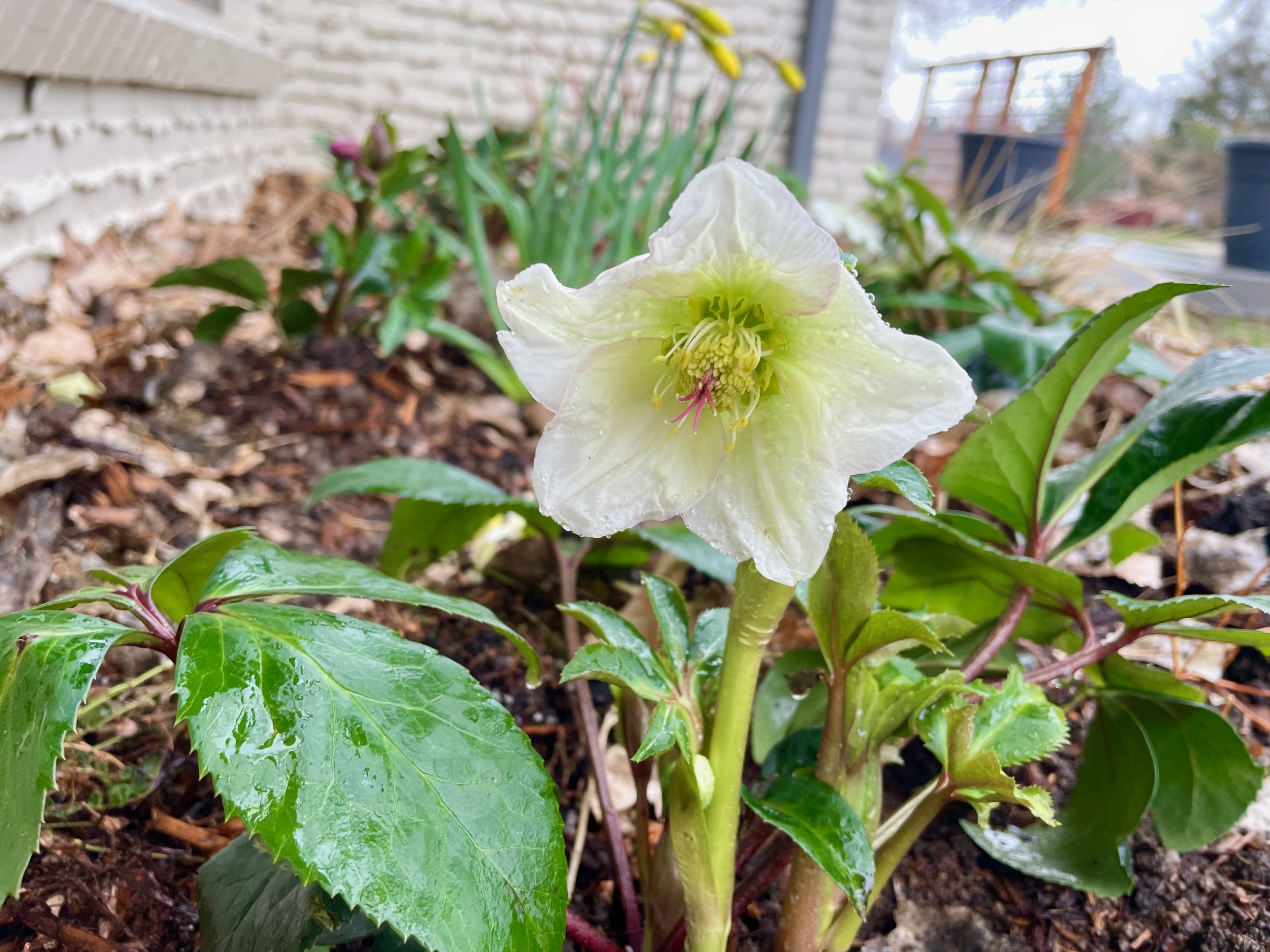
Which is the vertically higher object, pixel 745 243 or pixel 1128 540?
pixel 745 243

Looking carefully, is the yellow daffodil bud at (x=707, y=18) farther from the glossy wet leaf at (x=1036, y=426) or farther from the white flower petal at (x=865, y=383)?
the white flower petal at (x=865, y=383)

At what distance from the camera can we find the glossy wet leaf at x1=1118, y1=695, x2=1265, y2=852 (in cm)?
59

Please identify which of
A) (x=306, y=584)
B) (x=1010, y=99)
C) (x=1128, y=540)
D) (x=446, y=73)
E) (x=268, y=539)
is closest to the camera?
(x=306, y=584)

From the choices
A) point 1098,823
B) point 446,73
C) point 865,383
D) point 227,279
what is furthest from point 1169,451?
point 446,73

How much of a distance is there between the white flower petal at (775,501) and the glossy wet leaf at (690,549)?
1.06 ft

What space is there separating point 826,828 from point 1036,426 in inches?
14.3

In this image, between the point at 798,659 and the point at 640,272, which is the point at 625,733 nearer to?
the point at 798,659

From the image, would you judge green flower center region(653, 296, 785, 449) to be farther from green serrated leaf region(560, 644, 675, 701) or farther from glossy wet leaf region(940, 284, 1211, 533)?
glossy wet leaf region(940, 284, 1211, 533)

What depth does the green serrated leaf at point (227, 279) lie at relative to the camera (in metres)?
1.35

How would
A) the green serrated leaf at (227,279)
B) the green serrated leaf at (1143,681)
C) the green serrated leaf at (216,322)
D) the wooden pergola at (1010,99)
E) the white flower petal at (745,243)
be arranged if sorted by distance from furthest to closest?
the wooden pergola at (1010,99)
the green serrated leaf at (216,322)
the green serrated leaf at (227,279)
the green serrated leaf at (1143,681)
the white flower petal at (745,243)

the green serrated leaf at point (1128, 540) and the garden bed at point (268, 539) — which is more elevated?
the green serrated leaf at point (1128, 540)

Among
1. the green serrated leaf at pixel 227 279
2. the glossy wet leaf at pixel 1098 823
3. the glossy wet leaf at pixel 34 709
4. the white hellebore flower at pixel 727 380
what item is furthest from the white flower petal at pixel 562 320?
the green serrated leaf at pixel 227 279

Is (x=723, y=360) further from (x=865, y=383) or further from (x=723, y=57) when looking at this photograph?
(x=723, y=57)

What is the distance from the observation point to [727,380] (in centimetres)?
46
